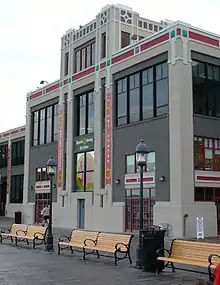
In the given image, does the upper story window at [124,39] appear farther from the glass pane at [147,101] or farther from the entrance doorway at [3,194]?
the entrance doorway at [3,194]

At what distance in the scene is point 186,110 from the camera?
1003 inches

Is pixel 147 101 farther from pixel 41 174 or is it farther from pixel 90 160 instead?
pixel 41 174

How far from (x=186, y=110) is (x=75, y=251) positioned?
39.4 ft

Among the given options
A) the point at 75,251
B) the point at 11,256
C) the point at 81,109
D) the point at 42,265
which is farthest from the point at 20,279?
the point at 81,109

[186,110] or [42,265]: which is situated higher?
[186,110]

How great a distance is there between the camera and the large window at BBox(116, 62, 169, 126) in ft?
88.6

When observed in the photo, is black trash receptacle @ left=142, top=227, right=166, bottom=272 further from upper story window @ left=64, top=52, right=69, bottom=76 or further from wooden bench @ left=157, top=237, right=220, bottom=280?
upper story window @ left=64, top=52, right=69, bottom=76

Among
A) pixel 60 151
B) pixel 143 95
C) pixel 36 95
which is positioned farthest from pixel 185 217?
pixel 36 95

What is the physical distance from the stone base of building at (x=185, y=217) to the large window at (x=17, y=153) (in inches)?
1065

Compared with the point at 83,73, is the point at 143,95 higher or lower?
lower

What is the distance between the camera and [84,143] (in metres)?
33.4

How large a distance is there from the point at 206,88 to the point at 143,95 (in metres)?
4.07

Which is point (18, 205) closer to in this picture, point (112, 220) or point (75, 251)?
point (112, 220)

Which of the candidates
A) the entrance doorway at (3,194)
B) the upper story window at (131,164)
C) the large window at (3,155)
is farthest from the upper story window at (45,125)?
the entrance doorway at (3,194)
